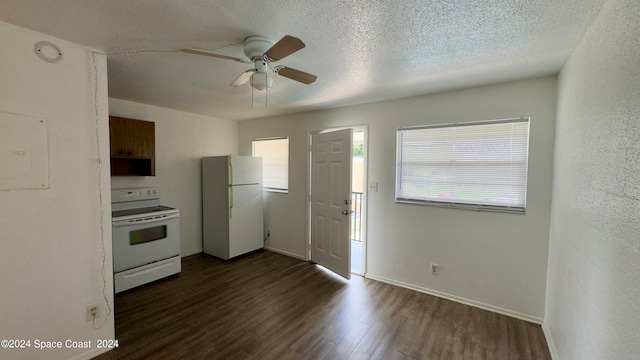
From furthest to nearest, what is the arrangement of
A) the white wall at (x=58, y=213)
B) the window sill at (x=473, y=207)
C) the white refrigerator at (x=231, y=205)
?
the white refrigerator at (x=231, y=205), the window sill at (x=473, y=207), the white wall at (x=58, y=213)

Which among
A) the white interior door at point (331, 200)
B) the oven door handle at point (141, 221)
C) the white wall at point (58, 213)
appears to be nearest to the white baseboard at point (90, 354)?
the white wall at point (58, 213)

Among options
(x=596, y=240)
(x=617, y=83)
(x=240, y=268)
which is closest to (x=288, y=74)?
(x=617, y=83)

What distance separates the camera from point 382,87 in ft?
8.90

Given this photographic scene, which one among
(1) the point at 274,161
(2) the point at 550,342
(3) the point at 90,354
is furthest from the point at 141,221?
(2) the point at 550,342

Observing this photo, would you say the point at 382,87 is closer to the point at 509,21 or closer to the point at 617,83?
the point at 509,21

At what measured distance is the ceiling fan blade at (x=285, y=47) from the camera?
4.38 ft

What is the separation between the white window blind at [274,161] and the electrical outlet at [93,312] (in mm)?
2693

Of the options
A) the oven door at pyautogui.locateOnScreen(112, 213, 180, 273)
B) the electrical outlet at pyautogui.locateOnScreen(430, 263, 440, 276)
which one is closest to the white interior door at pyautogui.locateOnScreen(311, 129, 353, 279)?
the electrical outlet at pyautogui.locateOnScreen(430, 263, 440, 276)

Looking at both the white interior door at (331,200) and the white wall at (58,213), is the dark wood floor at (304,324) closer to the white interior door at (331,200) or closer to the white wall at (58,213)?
the white interior door at (331,200)

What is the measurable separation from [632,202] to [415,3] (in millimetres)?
1281

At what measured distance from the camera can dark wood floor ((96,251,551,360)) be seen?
80.7 inches

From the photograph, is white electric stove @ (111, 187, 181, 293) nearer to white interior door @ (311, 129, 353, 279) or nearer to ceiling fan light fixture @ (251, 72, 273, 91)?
white interior door @ (311, 129, 353, 279)

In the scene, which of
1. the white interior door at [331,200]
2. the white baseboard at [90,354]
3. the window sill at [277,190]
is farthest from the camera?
the window sill at [277,190]

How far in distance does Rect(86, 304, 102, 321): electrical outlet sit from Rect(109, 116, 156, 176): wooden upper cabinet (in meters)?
1.74
